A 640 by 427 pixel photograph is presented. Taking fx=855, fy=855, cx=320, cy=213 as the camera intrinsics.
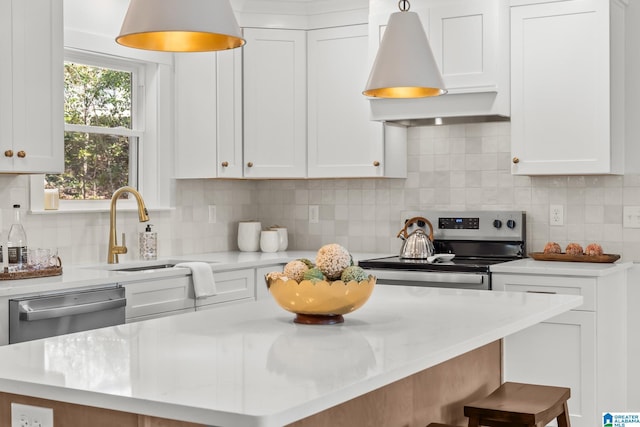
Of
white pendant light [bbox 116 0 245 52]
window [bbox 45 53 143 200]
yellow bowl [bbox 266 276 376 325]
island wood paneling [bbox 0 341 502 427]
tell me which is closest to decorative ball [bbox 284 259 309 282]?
yellow bowl [bbox 266 276 376 325]

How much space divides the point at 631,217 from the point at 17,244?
3.19m

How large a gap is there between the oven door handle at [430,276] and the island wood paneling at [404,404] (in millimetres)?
1133

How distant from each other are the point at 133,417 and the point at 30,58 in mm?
2521

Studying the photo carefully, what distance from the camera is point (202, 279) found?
171 inches

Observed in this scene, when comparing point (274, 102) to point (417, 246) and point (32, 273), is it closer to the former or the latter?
point (417, 246)

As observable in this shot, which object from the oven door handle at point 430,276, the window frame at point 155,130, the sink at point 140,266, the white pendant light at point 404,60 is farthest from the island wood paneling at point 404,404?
the window frame at point 155,130

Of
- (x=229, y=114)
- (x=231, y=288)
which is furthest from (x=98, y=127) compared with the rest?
(x=231, y=288)

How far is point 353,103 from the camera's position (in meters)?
5.15

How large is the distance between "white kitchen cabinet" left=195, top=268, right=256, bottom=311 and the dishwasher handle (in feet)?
2.17

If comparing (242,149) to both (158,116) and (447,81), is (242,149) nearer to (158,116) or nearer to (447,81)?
(158,116)

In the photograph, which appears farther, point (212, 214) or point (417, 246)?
point (212, 214)

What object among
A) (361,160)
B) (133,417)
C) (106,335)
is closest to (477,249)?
(361,160)

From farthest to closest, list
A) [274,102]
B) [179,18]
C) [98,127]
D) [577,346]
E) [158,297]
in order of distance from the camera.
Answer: [274,102]
[98,127]
[577,346]
[158,297]
[179,18]

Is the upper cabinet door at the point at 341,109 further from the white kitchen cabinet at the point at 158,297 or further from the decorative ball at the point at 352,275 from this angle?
→ the decorative ball at the point at 352,275
